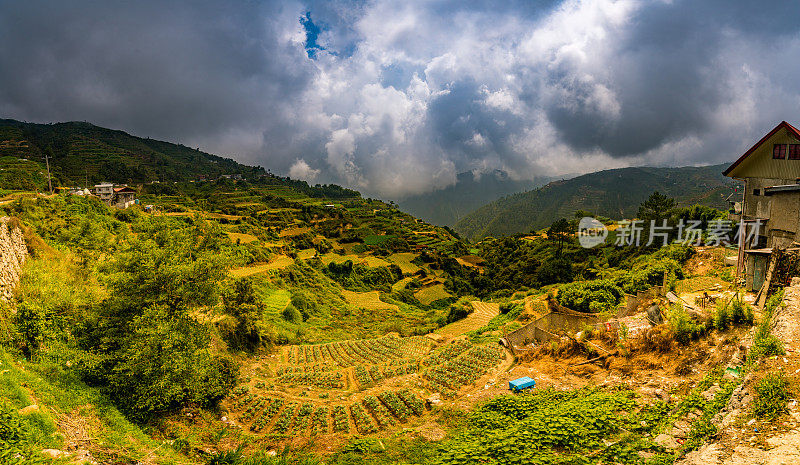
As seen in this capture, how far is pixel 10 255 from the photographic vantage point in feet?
42.9

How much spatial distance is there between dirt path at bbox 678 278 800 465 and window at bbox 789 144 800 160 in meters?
15.3

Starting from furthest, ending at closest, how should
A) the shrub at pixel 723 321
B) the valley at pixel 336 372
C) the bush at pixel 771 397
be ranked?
the shrub at pixel 723 321
the valley at pixel 336 372
the bush at pixel 771 397

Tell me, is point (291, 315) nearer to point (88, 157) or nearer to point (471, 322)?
point (471, 322)

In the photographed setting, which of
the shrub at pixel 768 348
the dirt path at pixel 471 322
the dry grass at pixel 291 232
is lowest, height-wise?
the dirt path at pixel 471 322

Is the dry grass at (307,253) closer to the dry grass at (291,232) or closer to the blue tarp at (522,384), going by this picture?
the dry grass at (291,232)

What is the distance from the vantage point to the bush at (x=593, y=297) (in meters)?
20.3

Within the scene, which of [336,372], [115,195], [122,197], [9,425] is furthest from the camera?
[122,197]

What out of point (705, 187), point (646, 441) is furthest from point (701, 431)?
point (705, 187)

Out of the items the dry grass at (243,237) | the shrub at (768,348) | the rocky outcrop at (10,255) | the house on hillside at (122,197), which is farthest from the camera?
the house on hillside at (122,197)

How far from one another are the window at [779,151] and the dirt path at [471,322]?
785 inches

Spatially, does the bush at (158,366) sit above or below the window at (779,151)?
below

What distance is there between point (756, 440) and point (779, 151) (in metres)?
18.4

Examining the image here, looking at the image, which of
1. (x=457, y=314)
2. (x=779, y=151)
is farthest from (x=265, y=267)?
(x=779, y=151)

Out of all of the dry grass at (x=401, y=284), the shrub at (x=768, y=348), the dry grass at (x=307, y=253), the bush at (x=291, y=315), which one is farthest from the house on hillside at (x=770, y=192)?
the dry grass at (x=307, y=253)
